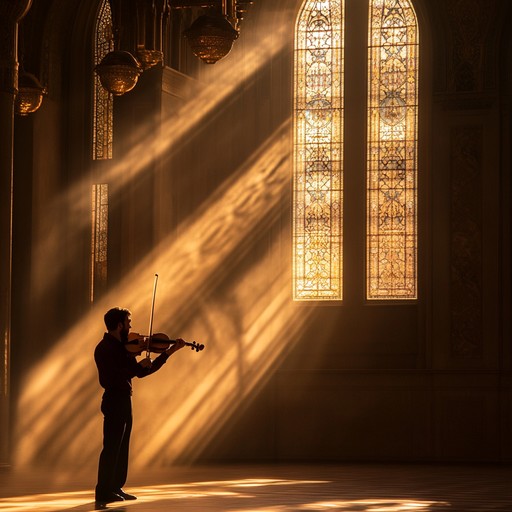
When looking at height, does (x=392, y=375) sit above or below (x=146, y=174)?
below

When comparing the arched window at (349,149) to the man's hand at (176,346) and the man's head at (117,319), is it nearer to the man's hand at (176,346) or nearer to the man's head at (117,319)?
the man's head at (117,319)

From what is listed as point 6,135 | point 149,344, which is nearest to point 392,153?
point 6,135

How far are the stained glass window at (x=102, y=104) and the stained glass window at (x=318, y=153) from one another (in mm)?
2500

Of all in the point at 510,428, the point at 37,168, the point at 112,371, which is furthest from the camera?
the point at 37,168

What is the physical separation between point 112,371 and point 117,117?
7.06 m

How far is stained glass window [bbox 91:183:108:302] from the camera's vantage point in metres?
17.2

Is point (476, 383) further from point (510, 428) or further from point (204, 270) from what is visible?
point (204, 270)

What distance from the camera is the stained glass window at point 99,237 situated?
17234mm

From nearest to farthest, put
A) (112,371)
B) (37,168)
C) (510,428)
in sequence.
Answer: (112,371) < (510,428) < (37,168)

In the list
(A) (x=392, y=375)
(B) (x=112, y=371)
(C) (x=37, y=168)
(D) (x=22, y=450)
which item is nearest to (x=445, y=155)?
(A) (x=392, y=375)

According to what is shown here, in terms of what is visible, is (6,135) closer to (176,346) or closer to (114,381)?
(114,381)

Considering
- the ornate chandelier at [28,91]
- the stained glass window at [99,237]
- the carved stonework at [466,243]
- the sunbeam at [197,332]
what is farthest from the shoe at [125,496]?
the stained glass window at [99,237]

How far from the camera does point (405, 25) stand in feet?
55.0

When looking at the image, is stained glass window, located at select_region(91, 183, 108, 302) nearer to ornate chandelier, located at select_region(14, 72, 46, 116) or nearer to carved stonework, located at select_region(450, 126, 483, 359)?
ornate chandelier, located at select_region(14, 72, 46, 116)
